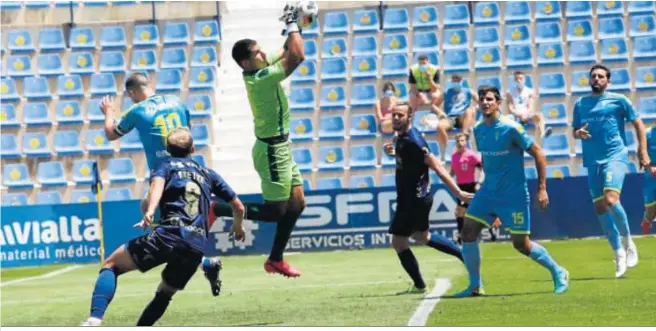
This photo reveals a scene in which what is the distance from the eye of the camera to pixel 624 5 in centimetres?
3002

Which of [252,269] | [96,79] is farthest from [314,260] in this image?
[96,79]

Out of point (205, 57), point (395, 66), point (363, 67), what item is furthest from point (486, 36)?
point (205, 57)

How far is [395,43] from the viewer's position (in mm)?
29891

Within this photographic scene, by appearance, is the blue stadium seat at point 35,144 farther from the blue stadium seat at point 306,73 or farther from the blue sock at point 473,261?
the blue sock at point 473,261

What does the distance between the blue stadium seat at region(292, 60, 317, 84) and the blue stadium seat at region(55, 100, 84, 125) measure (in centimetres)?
480

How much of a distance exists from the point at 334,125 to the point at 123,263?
18.3m

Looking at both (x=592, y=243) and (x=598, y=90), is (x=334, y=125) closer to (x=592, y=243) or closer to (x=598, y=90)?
(x=592, y=243)

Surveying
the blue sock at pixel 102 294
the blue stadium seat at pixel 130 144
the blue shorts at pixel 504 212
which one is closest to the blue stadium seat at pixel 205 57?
the blue stadium seat at pixel 130 144

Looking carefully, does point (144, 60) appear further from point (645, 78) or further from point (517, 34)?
point (645, 78)

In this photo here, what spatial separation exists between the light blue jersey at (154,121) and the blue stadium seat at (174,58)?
16.9 m

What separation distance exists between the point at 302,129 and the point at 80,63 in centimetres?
574

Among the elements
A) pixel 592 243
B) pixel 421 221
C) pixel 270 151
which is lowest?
pixel 592 243

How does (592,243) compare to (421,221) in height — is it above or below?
below

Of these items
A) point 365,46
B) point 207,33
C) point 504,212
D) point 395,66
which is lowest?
point 504,212
